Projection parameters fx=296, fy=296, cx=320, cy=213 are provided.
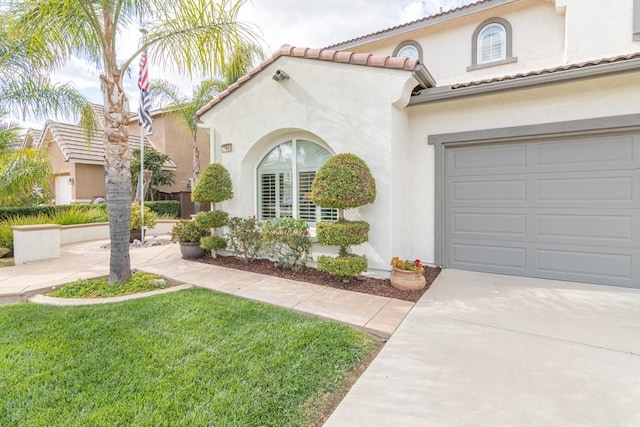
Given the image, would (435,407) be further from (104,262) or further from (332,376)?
(104,262)

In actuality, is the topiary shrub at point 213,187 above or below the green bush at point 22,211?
above

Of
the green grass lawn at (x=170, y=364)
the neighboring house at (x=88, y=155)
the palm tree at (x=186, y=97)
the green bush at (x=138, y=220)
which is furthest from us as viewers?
the neighboring house at (x=88, y=155)

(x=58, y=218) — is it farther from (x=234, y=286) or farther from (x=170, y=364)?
(x=170, y=364)

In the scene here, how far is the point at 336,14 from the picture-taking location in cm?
1056

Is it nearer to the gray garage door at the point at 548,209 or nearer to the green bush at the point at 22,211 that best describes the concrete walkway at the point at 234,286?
the gray garage door at the point at 548,209

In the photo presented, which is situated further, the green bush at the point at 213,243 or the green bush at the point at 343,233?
the green bush at the point at 213,243

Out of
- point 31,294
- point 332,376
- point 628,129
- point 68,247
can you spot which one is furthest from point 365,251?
point 68,247

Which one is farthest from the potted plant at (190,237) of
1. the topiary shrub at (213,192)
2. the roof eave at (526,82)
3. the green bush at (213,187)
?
the roof eave at (526,82)

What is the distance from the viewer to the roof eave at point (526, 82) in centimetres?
512

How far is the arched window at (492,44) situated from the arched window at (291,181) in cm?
694

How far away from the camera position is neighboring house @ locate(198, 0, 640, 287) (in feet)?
18.6

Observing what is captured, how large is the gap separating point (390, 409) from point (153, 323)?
343 centimetres

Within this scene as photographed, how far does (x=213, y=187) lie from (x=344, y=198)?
3.97 metres

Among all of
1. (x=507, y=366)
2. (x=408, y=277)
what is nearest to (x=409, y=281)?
(x=408, y=277)
